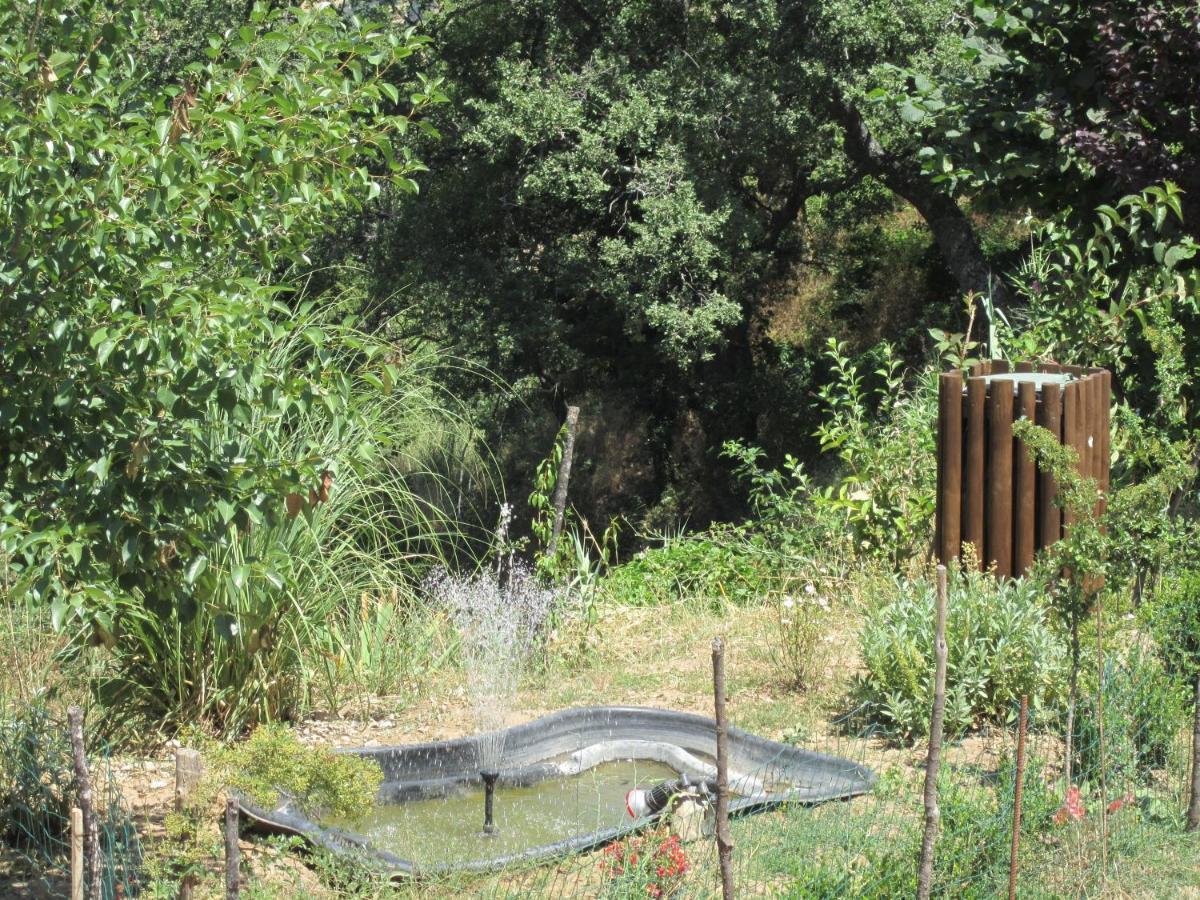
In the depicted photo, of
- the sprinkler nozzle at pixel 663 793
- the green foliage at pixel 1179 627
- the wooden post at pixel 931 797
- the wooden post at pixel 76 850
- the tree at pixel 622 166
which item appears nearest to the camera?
the wooden post at pixel 76 850

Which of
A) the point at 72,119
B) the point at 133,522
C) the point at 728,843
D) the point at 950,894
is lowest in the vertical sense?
the point at 950,894

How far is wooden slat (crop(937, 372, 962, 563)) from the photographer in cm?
584

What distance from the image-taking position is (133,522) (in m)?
3.09

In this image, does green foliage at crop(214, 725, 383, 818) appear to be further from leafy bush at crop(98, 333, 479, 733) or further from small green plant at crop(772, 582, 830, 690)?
small green plant at crop(772, 582, 830, 690)

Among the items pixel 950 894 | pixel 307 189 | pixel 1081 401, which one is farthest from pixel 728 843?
pixel 1081 401

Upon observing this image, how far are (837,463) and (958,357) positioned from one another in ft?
19.6

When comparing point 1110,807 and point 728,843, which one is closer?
point 728,843

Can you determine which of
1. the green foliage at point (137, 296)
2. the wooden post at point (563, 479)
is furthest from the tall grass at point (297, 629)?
the green foliage at point (137, 296)

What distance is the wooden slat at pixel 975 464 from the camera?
18.9 ft

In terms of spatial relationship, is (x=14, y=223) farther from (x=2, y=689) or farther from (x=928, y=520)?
(x=928, y=520)

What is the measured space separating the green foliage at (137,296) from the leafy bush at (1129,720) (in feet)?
9.00

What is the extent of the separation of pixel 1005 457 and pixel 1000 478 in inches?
3.9

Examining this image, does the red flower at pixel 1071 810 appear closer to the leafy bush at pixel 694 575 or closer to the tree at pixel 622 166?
the leafy bush at pixel 694 575

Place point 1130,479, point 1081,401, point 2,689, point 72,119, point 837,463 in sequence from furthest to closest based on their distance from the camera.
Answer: point 837,463
point 1130,479
point 1081,401
point 2,689
point 72,119
